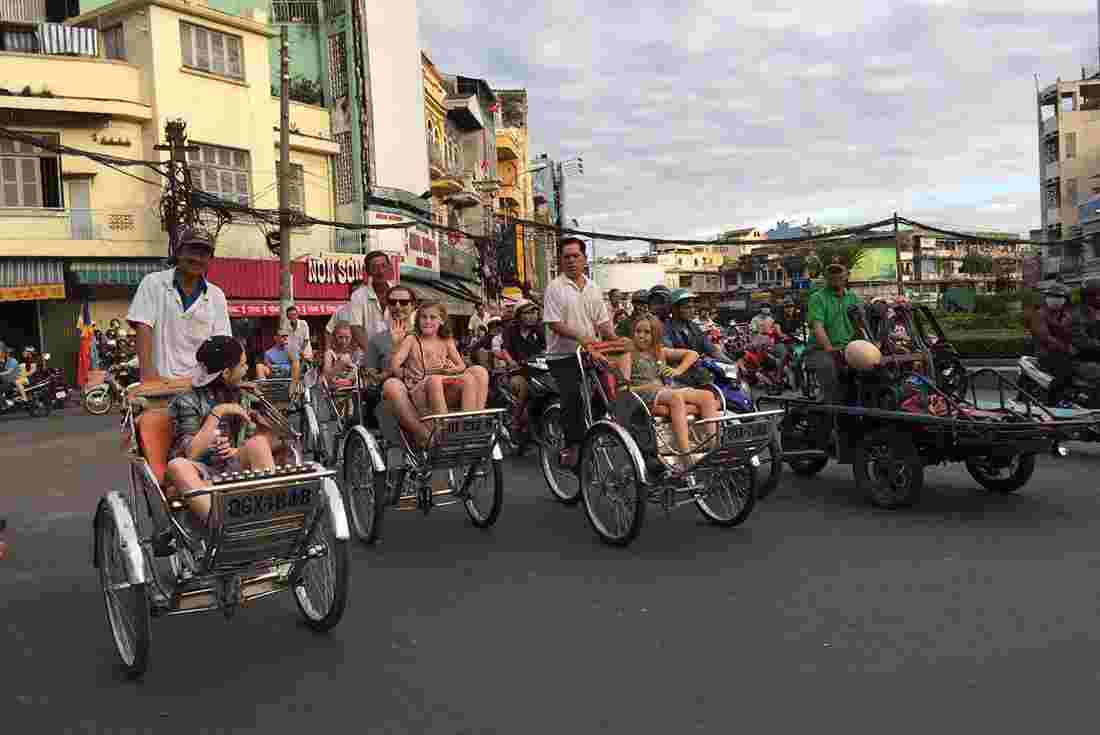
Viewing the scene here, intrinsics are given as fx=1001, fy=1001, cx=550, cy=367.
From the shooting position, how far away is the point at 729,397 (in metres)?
9.08

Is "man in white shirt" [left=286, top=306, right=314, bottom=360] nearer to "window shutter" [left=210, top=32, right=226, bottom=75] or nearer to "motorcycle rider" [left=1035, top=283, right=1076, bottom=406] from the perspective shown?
"motorcycle rider" [left=1035, top=283, right=1076, bottom=406]

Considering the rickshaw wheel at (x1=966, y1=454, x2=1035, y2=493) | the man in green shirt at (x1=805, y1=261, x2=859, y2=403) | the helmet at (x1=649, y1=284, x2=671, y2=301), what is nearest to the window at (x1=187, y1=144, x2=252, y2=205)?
the helmet at (x1=649, y1=284, x2=671, y2=301)

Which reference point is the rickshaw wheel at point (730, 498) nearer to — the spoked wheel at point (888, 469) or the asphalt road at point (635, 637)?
the asphalt road at point (635, 637)

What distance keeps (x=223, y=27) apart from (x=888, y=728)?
3000 centimetres

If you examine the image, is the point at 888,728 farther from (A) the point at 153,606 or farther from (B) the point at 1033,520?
(B) the point at 1033,520

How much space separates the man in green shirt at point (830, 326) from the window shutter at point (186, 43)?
80.8ft

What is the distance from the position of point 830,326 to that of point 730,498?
226cm

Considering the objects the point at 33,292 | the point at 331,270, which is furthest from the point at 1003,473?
the point at 331,270

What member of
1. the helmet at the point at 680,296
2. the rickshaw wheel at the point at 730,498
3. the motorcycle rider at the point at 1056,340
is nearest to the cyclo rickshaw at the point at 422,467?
the rickshaw wheel at the point at 730,498

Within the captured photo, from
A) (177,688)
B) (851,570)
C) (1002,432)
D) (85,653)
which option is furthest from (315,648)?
(1002,432)

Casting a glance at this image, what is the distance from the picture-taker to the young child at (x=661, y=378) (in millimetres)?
6383

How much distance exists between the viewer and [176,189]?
82.3ft

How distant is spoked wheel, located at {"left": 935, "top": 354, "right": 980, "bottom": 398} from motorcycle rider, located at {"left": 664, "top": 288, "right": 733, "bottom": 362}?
1.92 meters

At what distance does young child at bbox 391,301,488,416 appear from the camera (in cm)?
667
